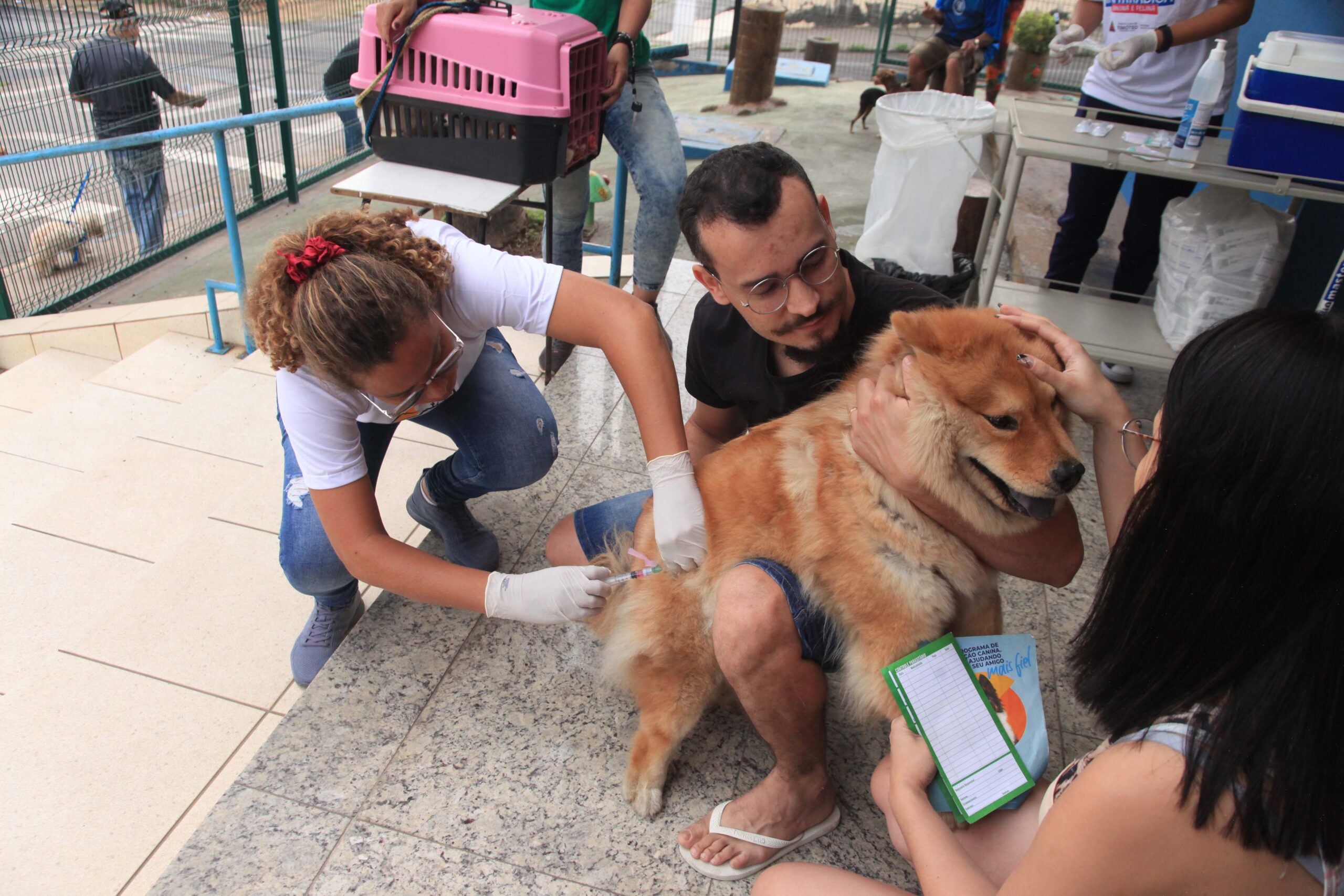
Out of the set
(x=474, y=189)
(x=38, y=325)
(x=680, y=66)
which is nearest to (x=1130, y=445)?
(x=474, y=189)

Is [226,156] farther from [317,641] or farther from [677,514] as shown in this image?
[677,514]

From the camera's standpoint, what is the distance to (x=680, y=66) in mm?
11219

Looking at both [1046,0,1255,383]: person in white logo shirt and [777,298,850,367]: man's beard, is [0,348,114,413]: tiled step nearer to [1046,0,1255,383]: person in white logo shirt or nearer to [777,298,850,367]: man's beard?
[777,298,850,367]: man's beard

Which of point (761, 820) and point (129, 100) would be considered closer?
point (761, 820)

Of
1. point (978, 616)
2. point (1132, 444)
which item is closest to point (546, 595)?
point (978, 616)

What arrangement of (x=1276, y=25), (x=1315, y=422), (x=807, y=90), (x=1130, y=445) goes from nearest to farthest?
(x=1315, y=422)
(x=1130, y=445)
(x=1276, y=25)
(x=807, y=90)

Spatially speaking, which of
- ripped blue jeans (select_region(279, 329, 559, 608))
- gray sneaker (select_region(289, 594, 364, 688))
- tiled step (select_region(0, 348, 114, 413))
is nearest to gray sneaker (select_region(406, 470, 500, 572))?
ripped blue jeans (select_region(279, 329, 559, 608))

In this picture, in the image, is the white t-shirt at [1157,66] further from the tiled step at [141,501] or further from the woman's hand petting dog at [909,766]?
the tiled step at [141,501]

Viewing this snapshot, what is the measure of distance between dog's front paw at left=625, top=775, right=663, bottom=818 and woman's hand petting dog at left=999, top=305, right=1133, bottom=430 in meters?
1.10

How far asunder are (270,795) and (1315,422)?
1.85 m

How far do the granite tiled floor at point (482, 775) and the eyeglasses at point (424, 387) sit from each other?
635 millimetres

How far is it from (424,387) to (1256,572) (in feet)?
4.70

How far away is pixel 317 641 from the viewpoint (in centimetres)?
215

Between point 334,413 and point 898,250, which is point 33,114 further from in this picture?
point 898,250
